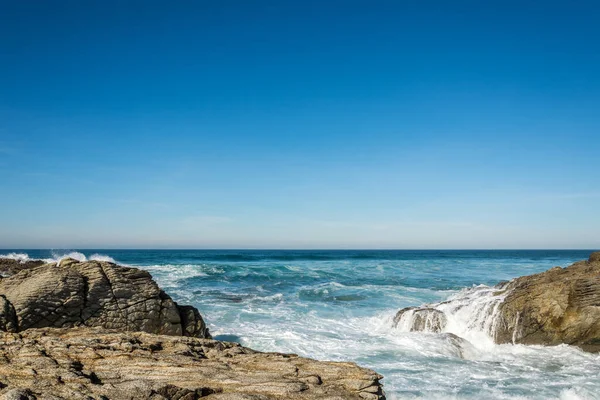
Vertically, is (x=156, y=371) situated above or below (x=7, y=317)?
below

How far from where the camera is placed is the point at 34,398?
14.8ft

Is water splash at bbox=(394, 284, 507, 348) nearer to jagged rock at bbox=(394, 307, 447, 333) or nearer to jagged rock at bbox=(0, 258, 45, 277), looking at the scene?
jagged rock at bbox=(394, 307, 447, 333)

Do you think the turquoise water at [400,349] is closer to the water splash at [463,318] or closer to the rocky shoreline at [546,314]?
the water splash at [463,318]

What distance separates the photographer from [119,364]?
5.84 metres

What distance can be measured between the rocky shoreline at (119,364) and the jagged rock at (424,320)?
10.7 metres

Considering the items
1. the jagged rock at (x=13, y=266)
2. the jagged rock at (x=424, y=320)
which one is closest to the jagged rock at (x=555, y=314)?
the jagged rock at (x=424, y=320)

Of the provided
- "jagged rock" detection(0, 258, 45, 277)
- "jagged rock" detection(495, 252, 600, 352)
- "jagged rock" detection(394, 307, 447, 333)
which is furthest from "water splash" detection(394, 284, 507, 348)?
"jagged rock" detection(0, 258, 45, 277)

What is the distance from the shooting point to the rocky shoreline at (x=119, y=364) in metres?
5.08

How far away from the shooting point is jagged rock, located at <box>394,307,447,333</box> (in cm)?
1606

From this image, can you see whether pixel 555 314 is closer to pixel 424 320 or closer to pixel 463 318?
pixel 463 318

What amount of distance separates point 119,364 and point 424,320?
12918 millimetres

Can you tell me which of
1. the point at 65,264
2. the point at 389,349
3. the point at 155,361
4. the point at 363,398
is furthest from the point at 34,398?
the point at 389,349

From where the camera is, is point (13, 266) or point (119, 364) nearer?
point (119, 364)

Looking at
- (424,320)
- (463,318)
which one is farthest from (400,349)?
(463,318)
